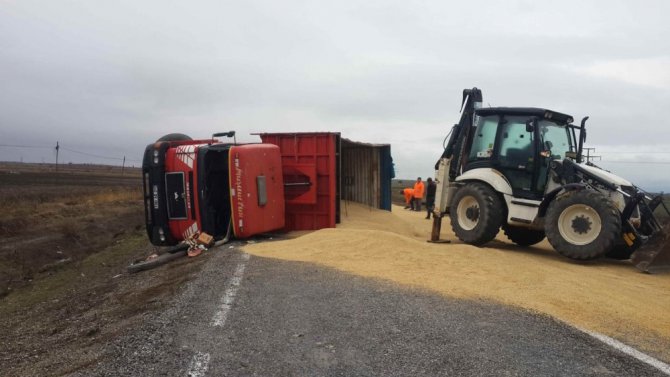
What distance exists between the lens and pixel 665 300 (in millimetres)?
6648

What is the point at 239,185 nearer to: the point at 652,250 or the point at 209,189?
the point at 209,189

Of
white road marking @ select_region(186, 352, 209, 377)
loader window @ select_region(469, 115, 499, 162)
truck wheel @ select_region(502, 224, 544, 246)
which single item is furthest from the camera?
truck wheel @ select_region(502, 224, 544, 246)

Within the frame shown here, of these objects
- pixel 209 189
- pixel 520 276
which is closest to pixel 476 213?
pixel 520 276

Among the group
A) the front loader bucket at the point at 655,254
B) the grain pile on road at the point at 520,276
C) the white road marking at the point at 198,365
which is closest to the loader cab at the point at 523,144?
the grain pile on road at the point at 520,276

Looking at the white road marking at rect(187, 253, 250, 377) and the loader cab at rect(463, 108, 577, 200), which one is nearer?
the white road marking at rect(187, 253, 250, 377)

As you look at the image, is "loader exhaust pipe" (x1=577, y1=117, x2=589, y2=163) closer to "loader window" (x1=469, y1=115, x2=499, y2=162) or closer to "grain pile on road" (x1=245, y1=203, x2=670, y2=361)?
"loader window" (x1=469, y1=115, x2=499, y2=162)

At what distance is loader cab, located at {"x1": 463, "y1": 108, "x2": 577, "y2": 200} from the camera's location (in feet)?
33.9

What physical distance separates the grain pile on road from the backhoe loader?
51 centimetres

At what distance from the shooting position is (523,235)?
12125 mm

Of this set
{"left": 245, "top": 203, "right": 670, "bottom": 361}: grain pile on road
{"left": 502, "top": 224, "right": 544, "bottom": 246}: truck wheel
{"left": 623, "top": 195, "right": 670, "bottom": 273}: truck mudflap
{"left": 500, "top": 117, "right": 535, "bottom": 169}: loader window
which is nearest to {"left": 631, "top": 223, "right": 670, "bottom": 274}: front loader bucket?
{"left": 623, "top": 195, "right": 670, "bottom": 273}: truck mudflap

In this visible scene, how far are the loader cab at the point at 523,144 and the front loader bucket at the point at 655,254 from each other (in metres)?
2.01

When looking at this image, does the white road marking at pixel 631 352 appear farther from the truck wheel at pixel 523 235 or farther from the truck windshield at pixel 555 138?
the truck wheel at pixel 523 235

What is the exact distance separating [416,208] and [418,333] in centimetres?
2074

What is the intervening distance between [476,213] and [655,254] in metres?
3.22
